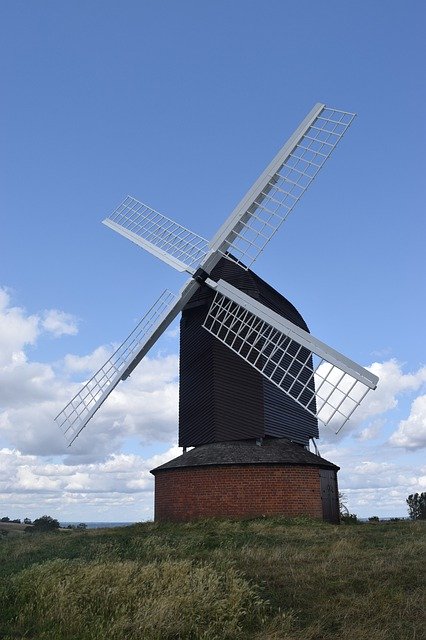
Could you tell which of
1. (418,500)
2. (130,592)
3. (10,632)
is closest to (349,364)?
(130,592)

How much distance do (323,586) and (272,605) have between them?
139cm

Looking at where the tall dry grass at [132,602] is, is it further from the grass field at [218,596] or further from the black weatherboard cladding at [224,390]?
the black weatherboard cladding at [224,390]

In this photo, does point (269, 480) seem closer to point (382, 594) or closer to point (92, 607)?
point (382, 594)

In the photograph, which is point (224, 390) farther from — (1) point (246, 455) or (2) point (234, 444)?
(1) point (246, 455)

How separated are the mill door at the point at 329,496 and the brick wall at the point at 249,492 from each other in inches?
48.5

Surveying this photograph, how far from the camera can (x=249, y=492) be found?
794 inches

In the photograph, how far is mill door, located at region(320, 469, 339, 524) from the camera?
2227 cm

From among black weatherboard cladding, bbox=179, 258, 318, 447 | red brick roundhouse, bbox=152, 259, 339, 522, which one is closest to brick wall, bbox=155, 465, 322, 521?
red brick roundhouse, bbox=152, 259, 339, 522

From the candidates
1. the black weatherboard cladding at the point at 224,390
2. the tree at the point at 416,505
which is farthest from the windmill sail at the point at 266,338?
the tree at the point at 416,505

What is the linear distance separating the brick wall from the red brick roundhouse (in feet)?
0.12

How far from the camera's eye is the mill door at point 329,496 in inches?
877

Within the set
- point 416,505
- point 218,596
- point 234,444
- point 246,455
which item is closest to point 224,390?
point 234,444

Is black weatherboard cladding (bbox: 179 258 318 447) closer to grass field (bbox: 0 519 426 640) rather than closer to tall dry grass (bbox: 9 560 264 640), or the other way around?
grass field (bbox: 0 519 426 640)

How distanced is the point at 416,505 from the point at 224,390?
26426 mm
